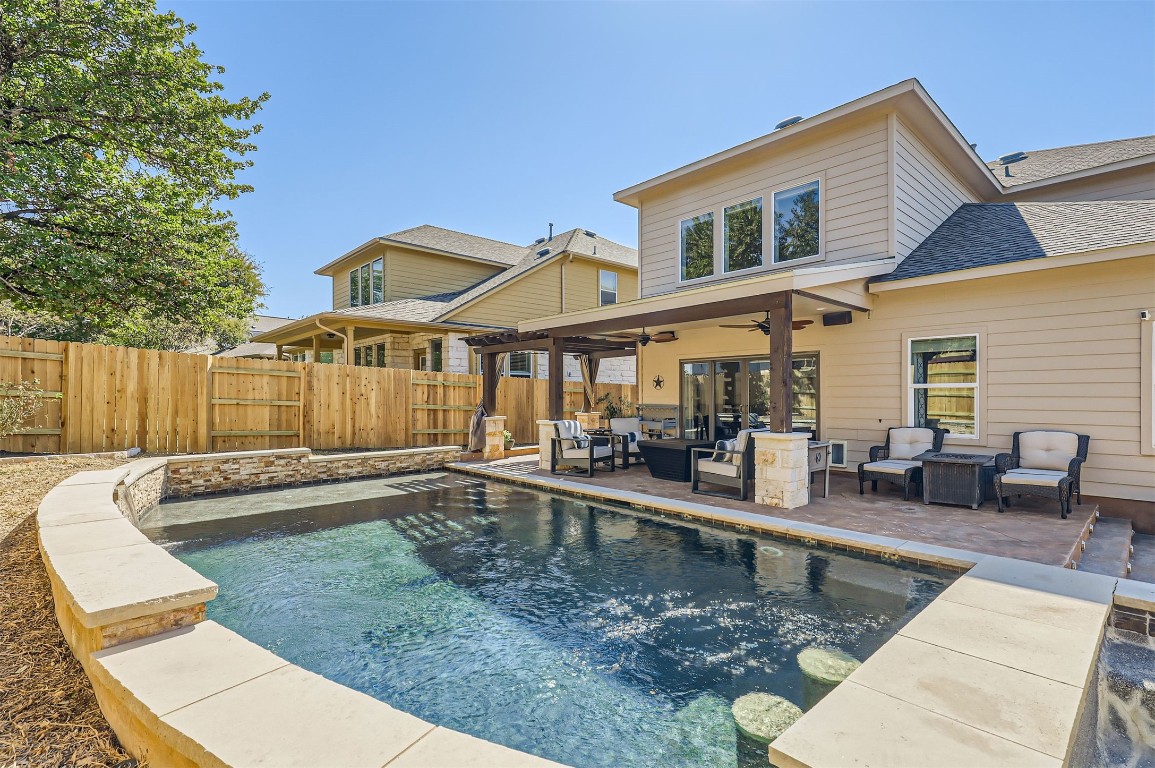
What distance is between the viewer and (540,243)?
19938 millimetres

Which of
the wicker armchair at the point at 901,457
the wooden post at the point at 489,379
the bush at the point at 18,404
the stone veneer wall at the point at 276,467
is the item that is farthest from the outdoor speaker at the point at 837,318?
the bush at the point at 18,404

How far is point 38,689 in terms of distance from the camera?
7.22 feet

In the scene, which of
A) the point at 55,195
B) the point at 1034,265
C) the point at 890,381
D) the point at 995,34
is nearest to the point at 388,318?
the point at 55,195

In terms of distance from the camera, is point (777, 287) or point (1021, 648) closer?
point (1021, 648)

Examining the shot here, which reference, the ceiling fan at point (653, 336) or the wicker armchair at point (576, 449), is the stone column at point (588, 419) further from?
the wicker armchair at point (576, 449)

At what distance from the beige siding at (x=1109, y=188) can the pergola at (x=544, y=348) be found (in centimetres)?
836

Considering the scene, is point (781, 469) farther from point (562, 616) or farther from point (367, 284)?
point (367, 284)

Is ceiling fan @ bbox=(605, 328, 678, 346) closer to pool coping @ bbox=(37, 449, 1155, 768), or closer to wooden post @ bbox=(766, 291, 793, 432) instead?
wooden post @ bbox=(766, 291, 793, 432)

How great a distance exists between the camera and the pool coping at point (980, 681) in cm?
173

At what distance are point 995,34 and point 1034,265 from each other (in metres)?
5.21

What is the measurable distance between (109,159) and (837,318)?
1281 centimetres

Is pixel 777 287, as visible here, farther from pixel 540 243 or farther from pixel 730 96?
pixel 540 243

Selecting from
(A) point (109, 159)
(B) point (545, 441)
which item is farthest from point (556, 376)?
(A) point (109, 159)

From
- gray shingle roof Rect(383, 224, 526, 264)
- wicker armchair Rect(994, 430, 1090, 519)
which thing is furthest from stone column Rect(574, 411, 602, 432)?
wicker armchair Rect(994, 430, 1090, 519)
